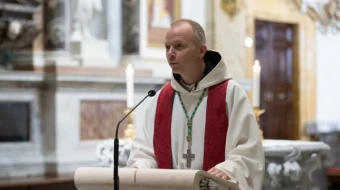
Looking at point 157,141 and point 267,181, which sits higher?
point 157,141

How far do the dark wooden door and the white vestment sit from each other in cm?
691

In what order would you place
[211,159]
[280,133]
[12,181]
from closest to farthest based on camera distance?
[211,159] < [12,181] < [280,133]

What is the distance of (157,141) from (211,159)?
0.82ft

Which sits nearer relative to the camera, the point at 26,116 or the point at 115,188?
the point at 115,188

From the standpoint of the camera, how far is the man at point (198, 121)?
2602 millimetres

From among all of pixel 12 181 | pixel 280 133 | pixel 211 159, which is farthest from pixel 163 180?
pixel 280 133

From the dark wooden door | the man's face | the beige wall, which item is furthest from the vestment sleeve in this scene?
the dark wooden door

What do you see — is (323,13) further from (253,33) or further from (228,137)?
(228,137)

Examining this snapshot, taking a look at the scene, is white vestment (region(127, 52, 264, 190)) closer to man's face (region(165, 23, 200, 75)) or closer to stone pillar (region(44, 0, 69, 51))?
man's face (region(165, 23, 200, 75))

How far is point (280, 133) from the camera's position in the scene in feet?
32.9

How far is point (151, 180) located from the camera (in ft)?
7.56

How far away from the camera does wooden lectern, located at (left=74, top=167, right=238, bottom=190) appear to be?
2.22 metres

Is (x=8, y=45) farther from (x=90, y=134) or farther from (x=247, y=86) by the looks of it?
(x=247, y=86)

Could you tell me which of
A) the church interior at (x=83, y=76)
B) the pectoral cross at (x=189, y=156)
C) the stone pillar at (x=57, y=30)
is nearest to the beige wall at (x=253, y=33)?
the church interior at (x=83, y=76)
